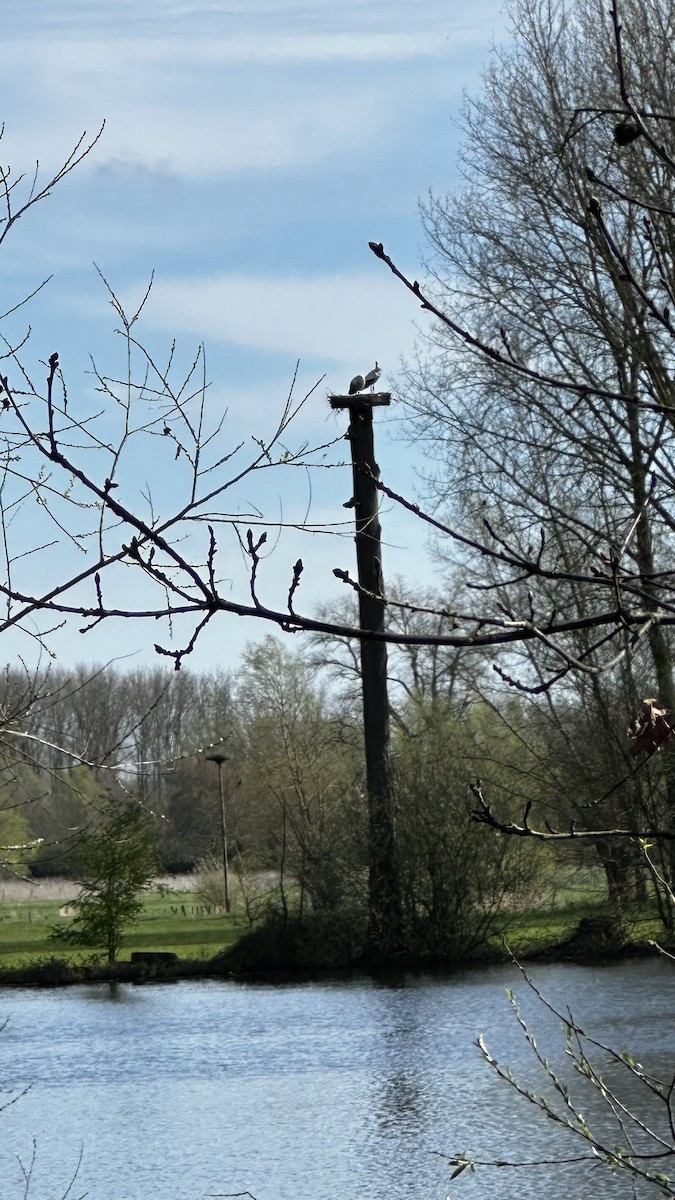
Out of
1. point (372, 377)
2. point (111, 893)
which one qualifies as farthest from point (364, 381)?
point (111, 893)

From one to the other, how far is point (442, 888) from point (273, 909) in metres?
2.37

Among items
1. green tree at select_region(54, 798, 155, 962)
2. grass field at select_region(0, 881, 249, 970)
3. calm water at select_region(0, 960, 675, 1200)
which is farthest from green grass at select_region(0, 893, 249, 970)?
calm water at select_region(0, 960, 675, 1200)

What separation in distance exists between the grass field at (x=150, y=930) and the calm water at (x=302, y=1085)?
4696 millimetres

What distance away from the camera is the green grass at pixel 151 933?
22.8 m

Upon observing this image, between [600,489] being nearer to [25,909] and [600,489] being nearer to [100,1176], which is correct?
[100,1176]

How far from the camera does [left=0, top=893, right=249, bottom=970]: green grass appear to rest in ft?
74.8

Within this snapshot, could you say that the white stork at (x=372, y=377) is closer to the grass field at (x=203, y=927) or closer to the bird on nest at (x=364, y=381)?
the bird on nest at (x=364, y=381)

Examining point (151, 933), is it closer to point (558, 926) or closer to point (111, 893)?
point (111, 893)

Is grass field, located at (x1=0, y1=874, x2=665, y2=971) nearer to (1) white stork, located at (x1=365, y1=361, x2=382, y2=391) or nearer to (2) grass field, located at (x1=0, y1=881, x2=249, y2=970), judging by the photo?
(2) grass field, located at (x1=0, y1=881, x2=249, y2=970)

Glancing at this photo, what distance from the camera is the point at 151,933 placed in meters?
26.4

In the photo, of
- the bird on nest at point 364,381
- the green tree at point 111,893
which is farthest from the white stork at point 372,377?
the green tree at point 111,893

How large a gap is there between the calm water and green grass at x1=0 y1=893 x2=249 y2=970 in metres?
4.54

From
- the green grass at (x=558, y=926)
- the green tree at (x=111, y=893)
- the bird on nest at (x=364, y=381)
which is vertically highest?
the bird on nest at (x=364, y=381)

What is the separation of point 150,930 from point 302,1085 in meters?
16.4
